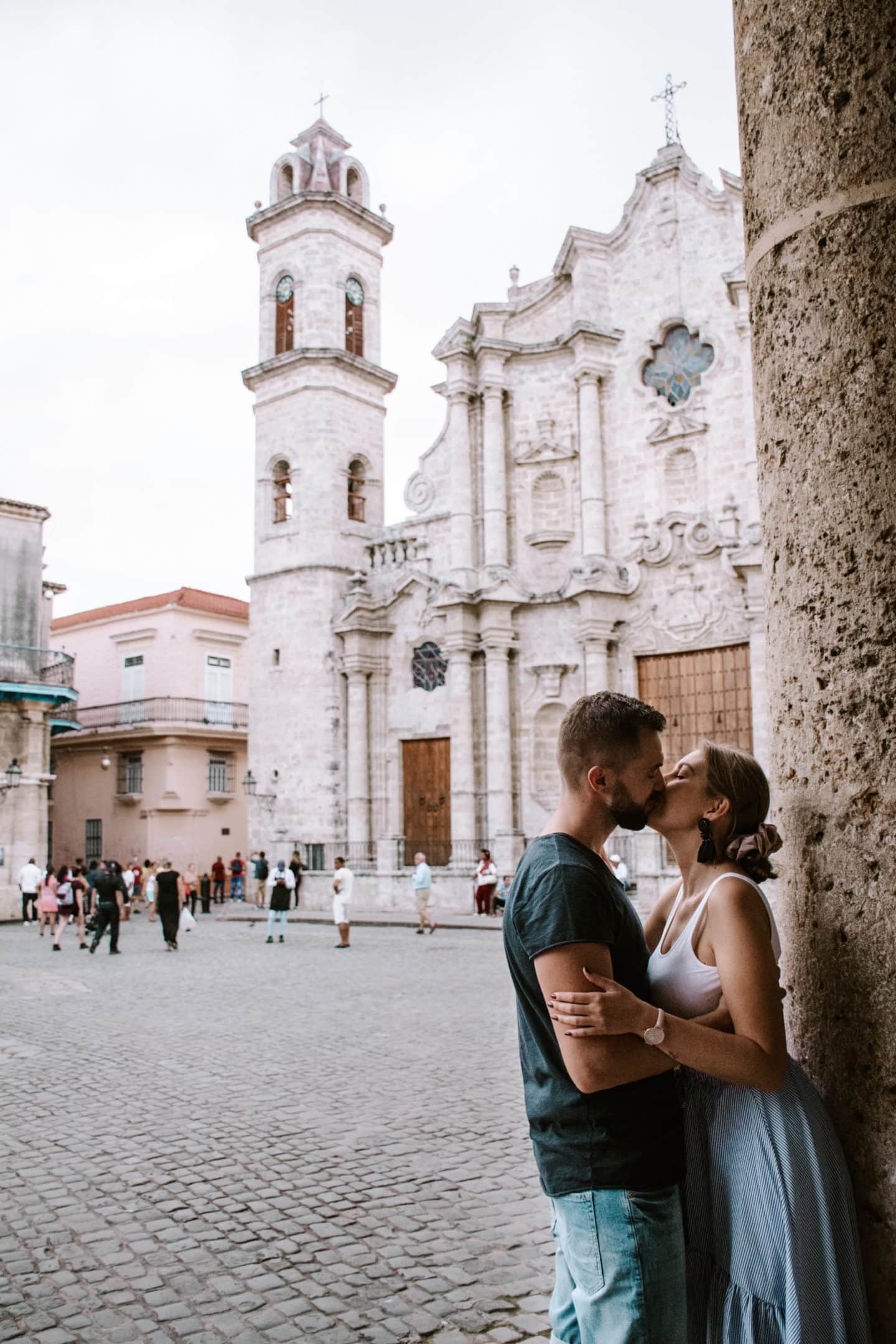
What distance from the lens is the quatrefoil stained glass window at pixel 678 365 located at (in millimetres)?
24766

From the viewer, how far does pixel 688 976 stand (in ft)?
7.78

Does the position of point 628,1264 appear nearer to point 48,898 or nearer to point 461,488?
point 48,898

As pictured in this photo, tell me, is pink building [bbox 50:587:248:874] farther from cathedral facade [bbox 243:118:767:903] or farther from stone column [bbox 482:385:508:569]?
stone column [bbox 482:385:508:569]

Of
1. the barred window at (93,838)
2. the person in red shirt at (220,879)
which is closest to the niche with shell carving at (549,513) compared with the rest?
the person in red shirt at (220,879)

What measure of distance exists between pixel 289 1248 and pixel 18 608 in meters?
25.3

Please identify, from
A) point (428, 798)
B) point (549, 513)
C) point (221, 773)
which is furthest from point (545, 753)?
point (221, 773)

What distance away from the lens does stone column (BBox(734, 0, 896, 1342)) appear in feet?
6.75

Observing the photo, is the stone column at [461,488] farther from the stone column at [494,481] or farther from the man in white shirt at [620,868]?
the man in white shirt at [620,868]

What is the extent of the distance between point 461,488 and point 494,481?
913mm

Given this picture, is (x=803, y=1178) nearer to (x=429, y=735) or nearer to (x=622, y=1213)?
(x=622, y=1213)

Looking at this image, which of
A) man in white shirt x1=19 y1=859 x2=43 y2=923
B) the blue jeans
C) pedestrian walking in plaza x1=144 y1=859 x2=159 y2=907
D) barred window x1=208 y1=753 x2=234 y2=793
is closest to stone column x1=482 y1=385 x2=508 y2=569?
pedestrian walking in plaza x1=144 y1=859 x2=159 y2=907

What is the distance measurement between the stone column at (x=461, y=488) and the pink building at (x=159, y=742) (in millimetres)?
11815

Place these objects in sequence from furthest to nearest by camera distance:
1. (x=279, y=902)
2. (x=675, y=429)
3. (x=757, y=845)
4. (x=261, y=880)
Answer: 1. (x=261, y=880)
2. (x=675, y=429)
3. (x=279, y=902)
4. (x=757, y=845)

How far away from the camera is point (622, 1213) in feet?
7.41
